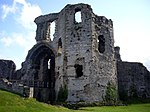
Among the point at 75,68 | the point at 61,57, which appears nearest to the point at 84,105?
the point at 75,68

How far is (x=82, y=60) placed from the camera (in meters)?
25.2

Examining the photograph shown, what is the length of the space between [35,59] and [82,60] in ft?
31.4

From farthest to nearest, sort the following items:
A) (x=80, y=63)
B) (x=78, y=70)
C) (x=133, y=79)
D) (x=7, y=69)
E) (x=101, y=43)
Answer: (x=7, y=69) < (x=133, y=79) < (x=101, y=43) < (x=78, y=70) < (x=80, y=63)

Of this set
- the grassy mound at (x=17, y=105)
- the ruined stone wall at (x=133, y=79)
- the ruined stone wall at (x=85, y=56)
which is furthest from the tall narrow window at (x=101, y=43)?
the grassy mound at (x=17, y=105)

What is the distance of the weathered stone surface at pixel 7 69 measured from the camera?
36.2m

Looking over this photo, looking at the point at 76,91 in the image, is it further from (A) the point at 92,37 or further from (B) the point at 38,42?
(B) the point at 38,42

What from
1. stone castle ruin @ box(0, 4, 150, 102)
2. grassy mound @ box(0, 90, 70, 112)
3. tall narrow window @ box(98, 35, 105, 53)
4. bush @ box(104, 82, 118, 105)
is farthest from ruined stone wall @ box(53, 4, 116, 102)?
grassy mound @ box(0, 90, 70, 112)

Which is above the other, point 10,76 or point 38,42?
point 38,42

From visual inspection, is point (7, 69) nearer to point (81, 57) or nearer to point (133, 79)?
point (81, 57)

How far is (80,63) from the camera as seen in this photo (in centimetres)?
2523

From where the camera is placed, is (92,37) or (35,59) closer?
(92,37)

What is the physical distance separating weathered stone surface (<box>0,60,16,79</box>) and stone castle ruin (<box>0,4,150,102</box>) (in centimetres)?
492

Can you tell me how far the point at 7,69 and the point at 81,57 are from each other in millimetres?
14850

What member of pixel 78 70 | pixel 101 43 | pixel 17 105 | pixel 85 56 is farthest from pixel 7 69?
A: pixel 17 105
